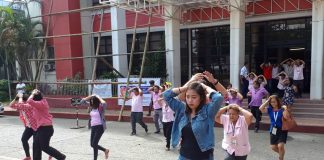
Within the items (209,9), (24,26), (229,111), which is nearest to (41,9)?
(24,26)

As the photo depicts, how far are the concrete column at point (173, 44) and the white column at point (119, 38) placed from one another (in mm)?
3006

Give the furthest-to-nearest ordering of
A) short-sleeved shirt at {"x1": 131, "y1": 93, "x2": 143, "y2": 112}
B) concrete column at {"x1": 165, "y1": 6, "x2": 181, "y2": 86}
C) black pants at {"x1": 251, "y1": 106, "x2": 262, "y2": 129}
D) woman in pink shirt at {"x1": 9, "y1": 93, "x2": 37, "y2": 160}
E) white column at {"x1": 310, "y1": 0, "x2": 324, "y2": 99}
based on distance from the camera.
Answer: concrete column at {"x1": 165, "y1": 6, "x2": 181, "y2": 86}
white column at {"x1": 310, "y1": 0, "x2": 324, "y2": 99}
short-sleeved shirt at {"x1": 131, "y1": 93, "x2": 143, "y2": 112}
black pants at {"x1": 251, "y1": 106, "x2": 262, "y2": 129}
woman in pink shirt at {"x1": 9, "y1": 93, "x2": 37, "y2": 160}

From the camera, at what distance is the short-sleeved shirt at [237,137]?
5152 millimetres

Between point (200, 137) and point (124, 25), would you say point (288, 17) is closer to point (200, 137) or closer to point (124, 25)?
point (124, 25)

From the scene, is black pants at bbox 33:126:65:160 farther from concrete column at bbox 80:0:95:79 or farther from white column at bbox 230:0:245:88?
concrete column at bbox 80:0:95:79

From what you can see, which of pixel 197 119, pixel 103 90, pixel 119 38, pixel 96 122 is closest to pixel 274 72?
pixel 103 90

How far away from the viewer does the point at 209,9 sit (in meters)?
17.4

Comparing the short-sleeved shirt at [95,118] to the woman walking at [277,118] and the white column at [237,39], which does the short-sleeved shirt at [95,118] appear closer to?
the woman walking at [277,118]

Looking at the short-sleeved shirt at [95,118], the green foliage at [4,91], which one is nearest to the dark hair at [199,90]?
the short-sleeved shirt at [95,118]

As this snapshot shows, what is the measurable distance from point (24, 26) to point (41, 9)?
234 centimetres

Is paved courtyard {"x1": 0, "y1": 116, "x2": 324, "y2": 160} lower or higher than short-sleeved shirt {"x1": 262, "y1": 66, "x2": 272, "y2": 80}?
lower

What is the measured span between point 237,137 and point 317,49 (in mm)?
9321

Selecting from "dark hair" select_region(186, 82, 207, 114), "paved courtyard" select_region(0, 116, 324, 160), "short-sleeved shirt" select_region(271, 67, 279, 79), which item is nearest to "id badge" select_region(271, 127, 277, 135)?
"paved courtyard" select_region(0, 116, 324, 160)

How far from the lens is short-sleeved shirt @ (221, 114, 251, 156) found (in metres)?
5.15
